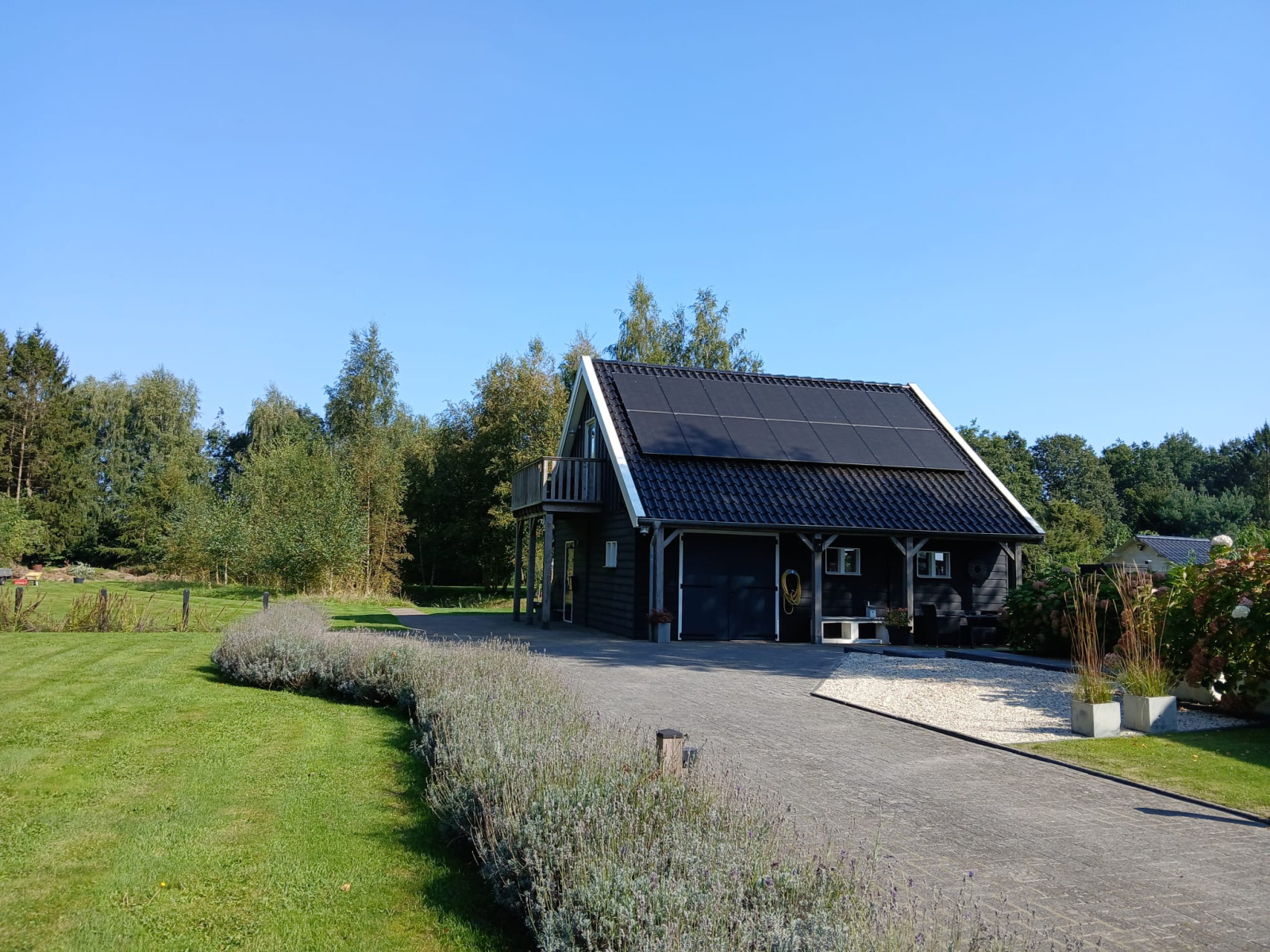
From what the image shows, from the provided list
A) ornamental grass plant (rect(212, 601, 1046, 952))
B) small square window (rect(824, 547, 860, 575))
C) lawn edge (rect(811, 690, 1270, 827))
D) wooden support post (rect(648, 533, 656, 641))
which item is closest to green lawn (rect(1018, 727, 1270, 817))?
lawn edge (rect(811, 690, 1270, 827))

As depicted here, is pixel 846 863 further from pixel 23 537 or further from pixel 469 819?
pixel 23 537

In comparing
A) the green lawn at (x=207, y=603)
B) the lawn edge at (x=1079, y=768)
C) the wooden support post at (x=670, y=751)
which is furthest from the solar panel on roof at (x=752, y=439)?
the wooden support post at (x=670, y=751)

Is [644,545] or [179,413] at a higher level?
[179,413]

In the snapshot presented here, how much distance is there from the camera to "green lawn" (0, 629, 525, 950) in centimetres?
421

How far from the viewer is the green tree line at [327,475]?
32281mm

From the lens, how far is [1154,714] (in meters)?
8.89

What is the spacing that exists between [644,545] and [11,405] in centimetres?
4319

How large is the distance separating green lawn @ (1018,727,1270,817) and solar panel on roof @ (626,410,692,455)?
38.2 ft

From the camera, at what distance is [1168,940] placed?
406cm

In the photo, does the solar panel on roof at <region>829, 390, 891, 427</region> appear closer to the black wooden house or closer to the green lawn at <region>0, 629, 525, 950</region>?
the black wooden house

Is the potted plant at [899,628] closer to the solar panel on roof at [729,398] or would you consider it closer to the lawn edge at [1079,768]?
the solar panel on roof at [729,398]

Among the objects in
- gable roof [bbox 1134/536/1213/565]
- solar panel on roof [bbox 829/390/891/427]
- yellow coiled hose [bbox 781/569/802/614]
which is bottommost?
yellow coiled hose [bbox 781/569/802/614]

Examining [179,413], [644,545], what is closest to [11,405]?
[179,413]

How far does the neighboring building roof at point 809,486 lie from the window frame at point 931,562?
0.96 meters
